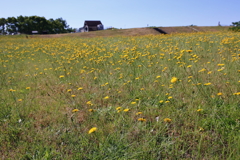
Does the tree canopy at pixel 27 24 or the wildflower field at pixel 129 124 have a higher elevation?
the tree canopy at pixel 27 24

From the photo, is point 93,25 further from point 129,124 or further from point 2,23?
point 129,124

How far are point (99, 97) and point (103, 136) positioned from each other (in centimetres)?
144

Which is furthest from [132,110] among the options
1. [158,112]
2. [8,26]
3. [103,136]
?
[8,26]

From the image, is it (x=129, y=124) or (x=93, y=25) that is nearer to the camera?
(x=129, y=124)

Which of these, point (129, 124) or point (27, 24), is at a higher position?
point (27, 24)

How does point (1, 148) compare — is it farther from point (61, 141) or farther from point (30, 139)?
point (61, 141)

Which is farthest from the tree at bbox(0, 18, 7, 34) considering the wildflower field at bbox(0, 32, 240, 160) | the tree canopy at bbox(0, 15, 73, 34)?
the wildflower field at bbox(0, 32, 240, 160)

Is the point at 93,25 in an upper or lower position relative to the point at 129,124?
upper

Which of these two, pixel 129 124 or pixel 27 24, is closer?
pixel 129 124

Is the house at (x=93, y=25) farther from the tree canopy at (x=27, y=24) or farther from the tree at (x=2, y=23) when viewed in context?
the tree at (x=2, y=23)

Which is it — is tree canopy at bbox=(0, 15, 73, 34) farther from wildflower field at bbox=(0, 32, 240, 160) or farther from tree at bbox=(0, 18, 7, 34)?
wildflower field at bbox=(0, 32, 240, 160)

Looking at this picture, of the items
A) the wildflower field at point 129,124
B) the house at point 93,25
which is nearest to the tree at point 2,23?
the house at point 93,25

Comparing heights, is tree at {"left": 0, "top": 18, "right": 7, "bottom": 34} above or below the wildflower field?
above

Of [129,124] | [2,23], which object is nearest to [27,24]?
[2,23]
